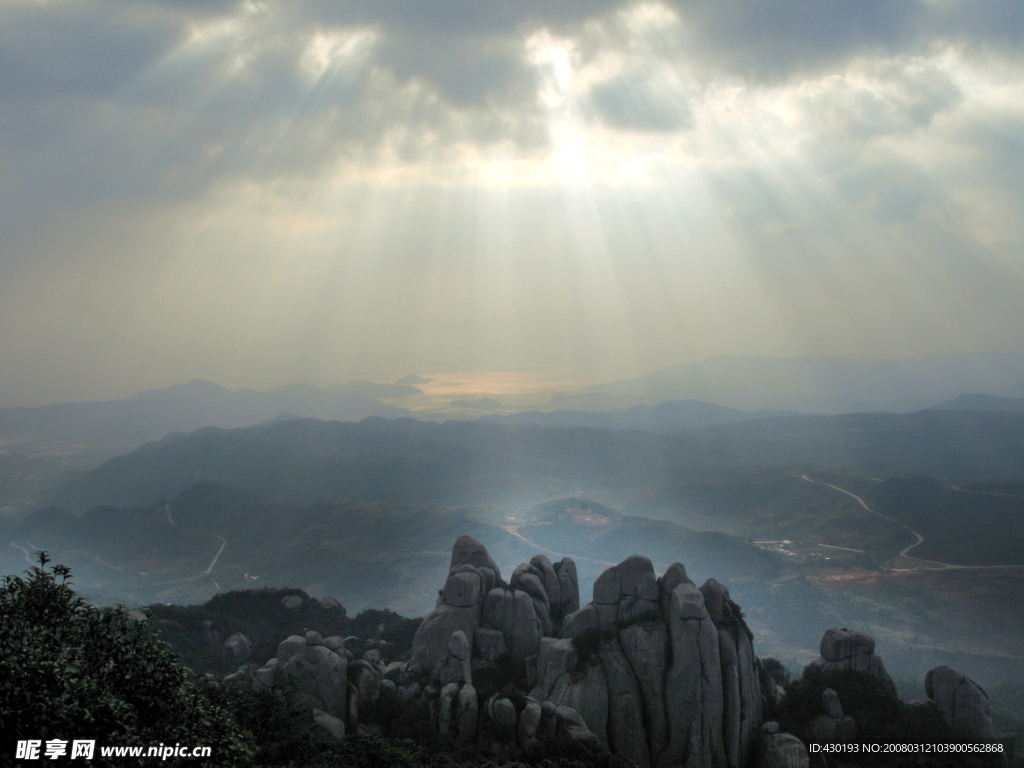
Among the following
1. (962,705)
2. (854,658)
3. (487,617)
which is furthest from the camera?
(487,617)

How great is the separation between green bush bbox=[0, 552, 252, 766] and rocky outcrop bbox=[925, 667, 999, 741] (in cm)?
5272

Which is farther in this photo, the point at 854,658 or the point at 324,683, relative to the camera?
the point at 854,658

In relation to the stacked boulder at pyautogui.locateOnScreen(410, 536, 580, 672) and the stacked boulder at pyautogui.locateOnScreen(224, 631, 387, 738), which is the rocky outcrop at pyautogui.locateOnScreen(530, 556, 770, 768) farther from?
the stacked boulder at pyautogui.locateOnScreen(224, 631, 387, 738)

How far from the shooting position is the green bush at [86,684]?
2089cm

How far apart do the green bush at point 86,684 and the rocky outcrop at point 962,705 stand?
2075 inches

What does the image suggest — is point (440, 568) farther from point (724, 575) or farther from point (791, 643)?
point (791, 643)

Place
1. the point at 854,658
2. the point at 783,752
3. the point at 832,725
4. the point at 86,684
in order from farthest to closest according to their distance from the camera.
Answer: the point at 854,658, the point at 832,725, the point at 783,752, the point at 86,684

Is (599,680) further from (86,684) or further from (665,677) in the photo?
(86,684)

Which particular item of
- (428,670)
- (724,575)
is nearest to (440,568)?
(724,575)

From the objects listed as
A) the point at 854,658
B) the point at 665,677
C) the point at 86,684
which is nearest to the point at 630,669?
the point at 665,677

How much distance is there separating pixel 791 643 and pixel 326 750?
99.7 metres

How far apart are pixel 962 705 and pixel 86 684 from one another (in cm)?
5988

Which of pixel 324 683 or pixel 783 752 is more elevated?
pixel 324 683

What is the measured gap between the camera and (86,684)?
883 inches
